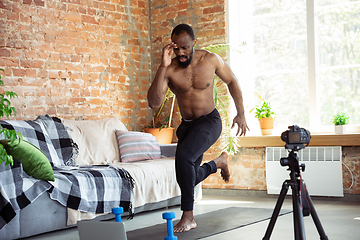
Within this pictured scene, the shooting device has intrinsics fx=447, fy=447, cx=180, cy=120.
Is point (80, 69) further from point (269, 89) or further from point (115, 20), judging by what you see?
point (269, 89)

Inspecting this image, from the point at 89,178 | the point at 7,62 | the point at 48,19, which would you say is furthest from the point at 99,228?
the point at 48,19

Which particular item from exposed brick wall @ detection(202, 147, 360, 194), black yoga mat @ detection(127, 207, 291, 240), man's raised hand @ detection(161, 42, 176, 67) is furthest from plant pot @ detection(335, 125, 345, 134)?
man's raised hand @ detection(161, 42, 176, 67)

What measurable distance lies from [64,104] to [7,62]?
824mm

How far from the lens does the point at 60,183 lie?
353 centimetres

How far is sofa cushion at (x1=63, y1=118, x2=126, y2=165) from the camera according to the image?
4645 millimetres

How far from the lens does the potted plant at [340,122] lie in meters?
4.82

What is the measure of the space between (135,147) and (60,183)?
4.71 ft

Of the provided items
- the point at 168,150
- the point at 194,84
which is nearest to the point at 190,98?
the point at 194,84

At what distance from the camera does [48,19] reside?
502 cm

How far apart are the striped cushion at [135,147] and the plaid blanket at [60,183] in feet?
2.14

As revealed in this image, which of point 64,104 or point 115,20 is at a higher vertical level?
point 115,20

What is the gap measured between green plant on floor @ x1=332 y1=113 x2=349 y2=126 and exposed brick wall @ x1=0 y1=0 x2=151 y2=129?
8.44 feet

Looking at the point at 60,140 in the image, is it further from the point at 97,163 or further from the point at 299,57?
the point at 299,57

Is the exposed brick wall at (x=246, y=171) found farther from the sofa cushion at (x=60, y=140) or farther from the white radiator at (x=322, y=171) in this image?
the sofa cushion at (x=60, y=140)
